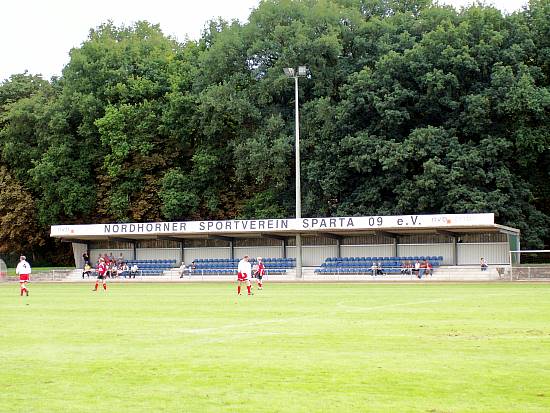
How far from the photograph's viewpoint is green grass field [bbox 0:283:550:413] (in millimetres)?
10820

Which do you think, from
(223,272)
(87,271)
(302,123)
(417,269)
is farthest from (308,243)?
(87,271)

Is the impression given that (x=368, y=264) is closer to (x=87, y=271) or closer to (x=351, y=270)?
(x=351, y=270)

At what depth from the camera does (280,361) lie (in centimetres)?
1424

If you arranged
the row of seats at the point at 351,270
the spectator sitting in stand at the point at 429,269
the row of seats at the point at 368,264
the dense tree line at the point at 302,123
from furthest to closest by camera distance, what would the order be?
the dense tree line at the point at 302,123, the row of seats at the point at 368,264, the row of seats at the point at 351,270, the spectator sitting in stand at the point at 429,269

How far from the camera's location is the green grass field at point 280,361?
35.5 feet

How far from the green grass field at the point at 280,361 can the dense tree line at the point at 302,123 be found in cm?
3575

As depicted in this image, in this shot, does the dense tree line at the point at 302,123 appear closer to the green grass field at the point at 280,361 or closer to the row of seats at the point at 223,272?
the row of seats at the point at 223,272

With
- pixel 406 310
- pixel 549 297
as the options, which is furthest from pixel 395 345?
pixel 549 297

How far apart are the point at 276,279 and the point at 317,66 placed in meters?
16.7

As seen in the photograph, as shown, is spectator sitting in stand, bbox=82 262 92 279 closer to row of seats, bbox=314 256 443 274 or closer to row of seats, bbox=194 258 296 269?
row of seats, bbox=194 258 296 269

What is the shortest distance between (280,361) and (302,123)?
167 feet

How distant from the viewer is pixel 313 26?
215ft

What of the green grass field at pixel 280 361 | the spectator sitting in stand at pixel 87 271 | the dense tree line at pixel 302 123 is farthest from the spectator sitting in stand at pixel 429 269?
the green grass field at pixel 280 361

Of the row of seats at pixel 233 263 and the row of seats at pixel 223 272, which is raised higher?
the row of seats at pixel 233 263
